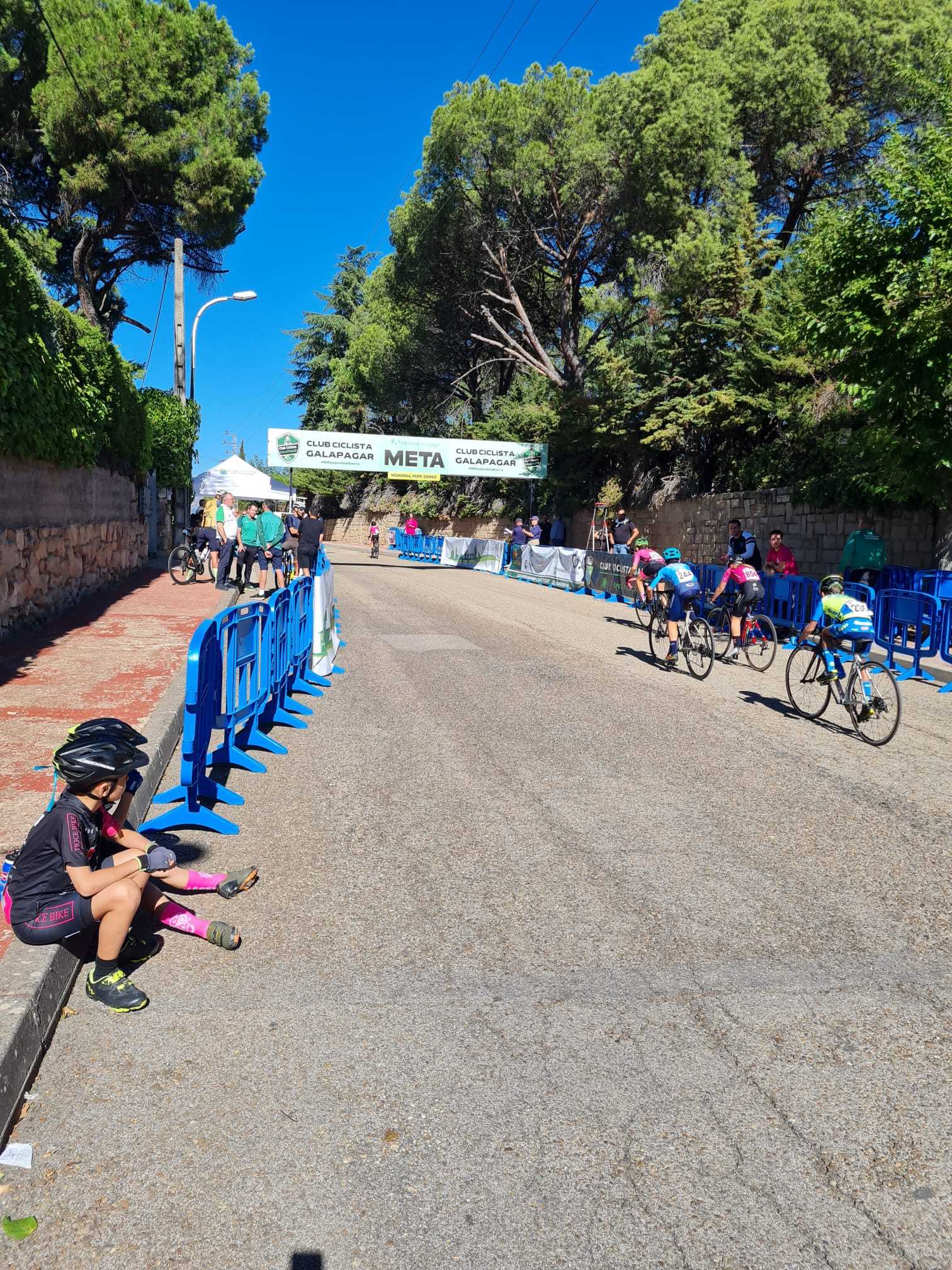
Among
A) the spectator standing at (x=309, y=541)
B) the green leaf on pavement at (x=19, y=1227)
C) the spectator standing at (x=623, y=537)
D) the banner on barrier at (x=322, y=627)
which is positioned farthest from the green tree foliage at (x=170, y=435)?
the green leaf on pavement at (x=19, y=1227)

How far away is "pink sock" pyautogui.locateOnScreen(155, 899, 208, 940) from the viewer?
3812 mm

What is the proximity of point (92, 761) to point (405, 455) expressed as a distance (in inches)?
1241

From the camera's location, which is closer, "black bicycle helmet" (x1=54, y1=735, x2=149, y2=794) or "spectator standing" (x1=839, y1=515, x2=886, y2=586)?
"black bicycle helmet" (x1=54, y1=735, x2=149, y2=794)

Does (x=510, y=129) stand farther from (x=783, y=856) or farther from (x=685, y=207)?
(x=783, y=856)

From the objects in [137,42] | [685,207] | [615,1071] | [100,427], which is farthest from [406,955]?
[137,42]

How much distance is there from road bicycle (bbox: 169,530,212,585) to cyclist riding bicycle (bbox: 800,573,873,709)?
13.7 meters

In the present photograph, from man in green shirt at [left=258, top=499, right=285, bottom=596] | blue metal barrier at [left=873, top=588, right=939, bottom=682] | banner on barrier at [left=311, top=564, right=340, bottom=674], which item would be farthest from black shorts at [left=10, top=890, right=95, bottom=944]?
man in green shirt at [left=258, top=499, right=285, bottom=596]

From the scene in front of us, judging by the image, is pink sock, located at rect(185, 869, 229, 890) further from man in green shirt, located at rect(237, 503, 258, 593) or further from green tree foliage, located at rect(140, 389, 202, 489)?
green tree foliage, located at rect(140, 389, 202, 489)

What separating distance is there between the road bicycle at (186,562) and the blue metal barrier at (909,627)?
1310cm

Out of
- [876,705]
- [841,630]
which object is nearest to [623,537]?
[841,630]

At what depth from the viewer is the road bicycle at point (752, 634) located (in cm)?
1130

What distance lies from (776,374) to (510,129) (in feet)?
48.5

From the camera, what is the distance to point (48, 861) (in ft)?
11.1

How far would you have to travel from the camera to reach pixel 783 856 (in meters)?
4.87
